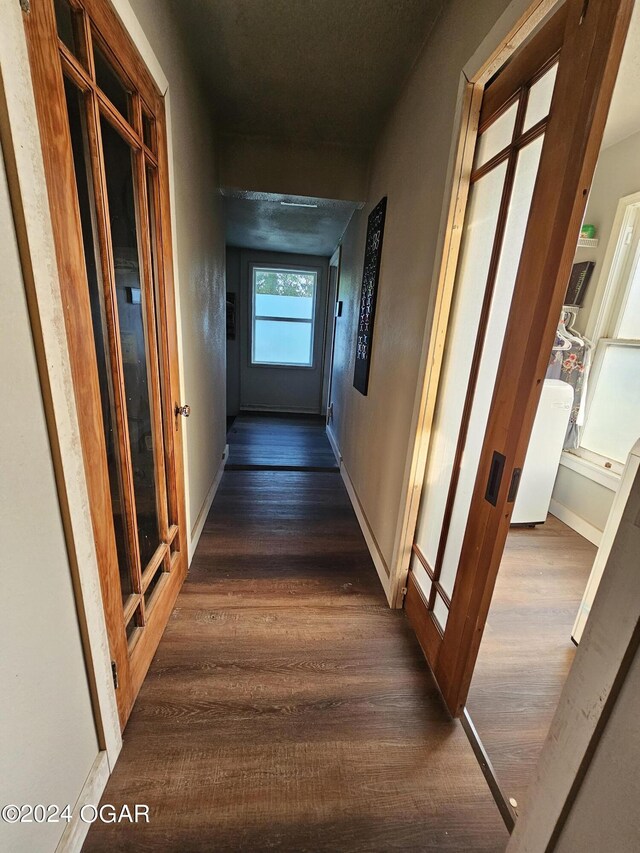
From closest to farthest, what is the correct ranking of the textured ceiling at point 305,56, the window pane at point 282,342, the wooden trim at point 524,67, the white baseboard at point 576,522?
Result: the wooden trim at point 524,67 < the textured ceiling at point 305,56 < the white baseboard at point 576,522 < the window pane at point 282,342

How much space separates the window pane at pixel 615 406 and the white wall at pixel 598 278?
28 centimetres

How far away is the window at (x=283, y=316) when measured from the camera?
5.79 metres

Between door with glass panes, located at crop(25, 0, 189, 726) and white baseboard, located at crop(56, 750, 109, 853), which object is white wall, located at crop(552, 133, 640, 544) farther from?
white baseboard, located at crop(56, 750, 109, 853)

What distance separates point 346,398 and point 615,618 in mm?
3079

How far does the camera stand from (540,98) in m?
1.08

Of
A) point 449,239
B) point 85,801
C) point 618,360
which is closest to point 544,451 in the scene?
point 618,360

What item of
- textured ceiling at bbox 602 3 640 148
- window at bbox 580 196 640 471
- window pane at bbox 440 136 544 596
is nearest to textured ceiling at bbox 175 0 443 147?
textured ceiling at bbox 602 3 640 148

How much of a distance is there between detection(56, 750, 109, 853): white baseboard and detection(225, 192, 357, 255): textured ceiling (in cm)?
347

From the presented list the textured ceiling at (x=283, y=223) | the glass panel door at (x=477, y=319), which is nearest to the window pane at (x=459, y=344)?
the glass panel door at (x=477, y=319)

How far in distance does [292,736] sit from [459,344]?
163 centimetres

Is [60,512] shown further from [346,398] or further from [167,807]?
[346,398]

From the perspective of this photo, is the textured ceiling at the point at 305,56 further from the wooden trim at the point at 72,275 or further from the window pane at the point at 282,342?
the window pane at the point at 282,342

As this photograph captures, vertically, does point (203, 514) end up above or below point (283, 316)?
below

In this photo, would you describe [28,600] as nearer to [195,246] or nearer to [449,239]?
[449,239]
